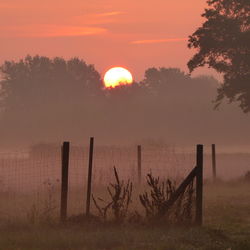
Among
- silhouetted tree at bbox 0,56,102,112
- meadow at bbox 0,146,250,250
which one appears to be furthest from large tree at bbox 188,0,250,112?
silhouetted tree at bbox 0,56,102,112

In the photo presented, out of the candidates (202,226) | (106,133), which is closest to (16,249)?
(202,226)

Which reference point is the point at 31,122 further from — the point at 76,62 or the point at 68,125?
the point at 76,62

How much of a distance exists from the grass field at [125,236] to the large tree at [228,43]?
17.8 m

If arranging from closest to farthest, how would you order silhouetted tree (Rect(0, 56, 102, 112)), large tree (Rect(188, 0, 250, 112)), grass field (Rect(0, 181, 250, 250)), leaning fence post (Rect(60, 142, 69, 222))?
grass field (Rect(0, 181, 250, 250)) < leaning fence post (Rect(60, 142, 69, 222)) < large tree (Rect(188, 0, 250, 112)) < silhouetted tree (Rect(0, 56, 102, 112))

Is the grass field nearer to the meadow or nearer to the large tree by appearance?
the meadow

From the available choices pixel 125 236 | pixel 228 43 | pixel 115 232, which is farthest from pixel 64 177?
pixel 228 43

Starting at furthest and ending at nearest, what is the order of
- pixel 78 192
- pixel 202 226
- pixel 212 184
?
pixel 212 184 → pixel 78 192 → pixel 202 226

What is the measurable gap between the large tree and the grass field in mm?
17787

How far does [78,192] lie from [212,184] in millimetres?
6928

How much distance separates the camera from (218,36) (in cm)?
3209

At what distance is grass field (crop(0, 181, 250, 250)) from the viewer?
1151 cm

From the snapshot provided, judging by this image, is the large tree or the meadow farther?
the large tree

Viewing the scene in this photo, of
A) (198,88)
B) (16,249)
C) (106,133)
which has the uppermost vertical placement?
(198,88)

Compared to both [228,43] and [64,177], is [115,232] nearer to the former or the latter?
[64,177]
